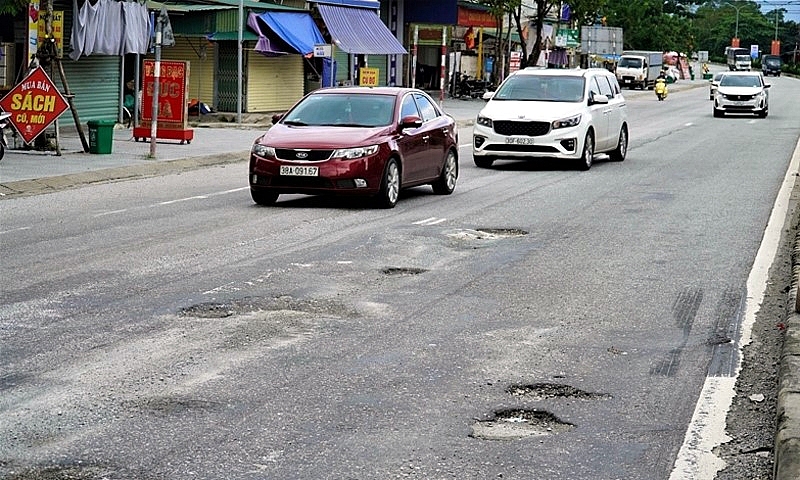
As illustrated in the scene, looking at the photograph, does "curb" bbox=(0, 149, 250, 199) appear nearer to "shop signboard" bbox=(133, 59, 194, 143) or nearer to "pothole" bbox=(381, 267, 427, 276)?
"shop signboard" bbox=(133, 59, 194, 143)

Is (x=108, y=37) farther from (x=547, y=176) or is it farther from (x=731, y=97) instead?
(x=731, y=97)

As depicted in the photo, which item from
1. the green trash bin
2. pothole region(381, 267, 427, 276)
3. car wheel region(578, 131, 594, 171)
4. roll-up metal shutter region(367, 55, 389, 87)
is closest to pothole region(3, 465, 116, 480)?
pothole region(381, 267, 427, 276)

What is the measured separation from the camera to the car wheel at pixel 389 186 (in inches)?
640

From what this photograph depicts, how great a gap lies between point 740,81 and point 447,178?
108 ft

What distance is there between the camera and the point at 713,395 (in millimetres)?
7289

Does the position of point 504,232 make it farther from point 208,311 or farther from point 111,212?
point 208,311

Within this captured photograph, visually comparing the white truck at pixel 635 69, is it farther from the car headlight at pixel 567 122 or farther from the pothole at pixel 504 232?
the pothole at pixel 504 232

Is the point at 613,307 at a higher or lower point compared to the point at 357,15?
lower

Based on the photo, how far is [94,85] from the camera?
31469mm

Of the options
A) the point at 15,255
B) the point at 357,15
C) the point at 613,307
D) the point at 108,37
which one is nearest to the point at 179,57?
the point at 357,15

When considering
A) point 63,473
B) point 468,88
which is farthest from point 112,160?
point 468,88

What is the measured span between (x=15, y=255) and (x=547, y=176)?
38.0ft

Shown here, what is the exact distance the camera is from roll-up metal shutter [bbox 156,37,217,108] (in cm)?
3978

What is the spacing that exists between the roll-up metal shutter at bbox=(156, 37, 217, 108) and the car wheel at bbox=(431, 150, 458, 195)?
72.3 feet
